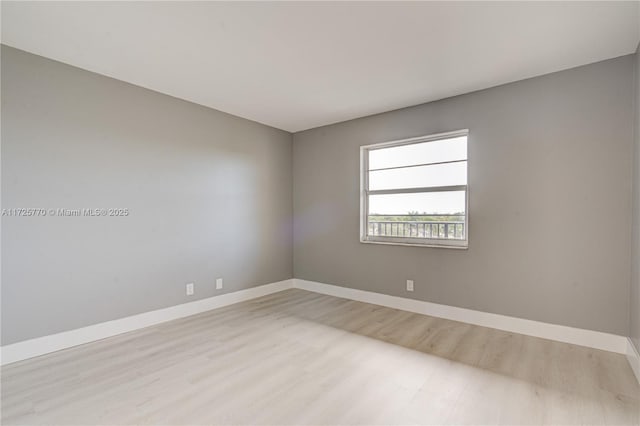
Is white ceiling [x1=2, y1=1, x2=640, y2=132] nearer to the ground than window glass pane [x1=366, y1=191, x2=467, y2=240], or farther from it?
farther from it

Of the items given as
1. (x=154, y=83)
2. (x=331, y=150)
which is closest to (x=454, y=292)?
(x=331, y=150)

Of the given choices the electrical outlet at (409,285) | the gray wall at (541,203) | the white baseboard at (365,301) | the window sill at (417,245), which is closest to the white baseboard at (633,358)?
the white baseboard at (365,301)

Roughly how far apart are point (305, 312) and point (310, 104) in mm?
2581

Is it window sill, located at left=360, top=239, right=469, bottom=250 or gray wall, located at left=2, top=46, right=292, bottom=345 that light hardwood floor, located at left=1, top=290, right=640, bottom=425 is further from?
window sill, located at left=360, top=239, right=469, bottom=250

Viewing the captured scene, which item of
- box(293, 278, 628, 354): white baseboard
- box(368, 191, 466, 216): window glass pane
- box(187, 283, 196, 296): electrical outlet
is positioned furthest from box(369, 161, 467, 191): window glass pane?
box(187, 283, 196, 296): electrical outlet

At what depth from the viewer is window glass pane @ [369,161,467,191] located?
3.46 meters

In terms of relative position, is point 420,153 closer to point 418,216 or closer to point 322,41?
point 418,216

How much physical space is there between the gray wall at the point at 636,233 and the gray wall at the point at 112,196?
3971mm

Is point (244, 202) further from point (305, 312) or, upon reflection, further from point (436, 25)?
point (436, 25)

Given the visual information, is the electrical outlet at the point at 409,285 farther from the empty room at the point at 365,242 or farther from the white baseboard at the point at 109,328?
the white baseboard at the point at 109,328

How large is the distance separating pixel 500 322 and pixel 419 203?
1.55 metres

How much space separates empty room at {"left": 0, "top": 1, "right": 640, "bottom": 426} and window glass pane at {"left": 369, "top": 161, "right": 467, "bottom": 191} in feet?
0.09

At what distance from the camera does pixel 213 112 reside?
3.88 metres

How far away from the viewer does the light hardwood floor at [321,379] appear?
178 centimetres
